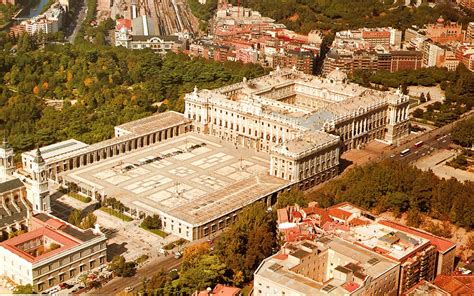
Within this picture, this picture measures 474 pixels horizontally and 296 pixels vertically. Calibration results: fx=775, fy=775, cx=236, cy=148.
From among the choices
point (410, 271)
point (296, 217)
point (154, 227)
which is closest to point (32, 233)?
point (154, 227)

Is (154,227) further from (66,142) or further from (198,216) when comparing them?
(66,142)

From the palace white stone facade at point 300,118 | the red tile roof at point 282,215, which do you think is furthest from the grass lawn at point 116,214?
the palace white stone facade at point 300,118

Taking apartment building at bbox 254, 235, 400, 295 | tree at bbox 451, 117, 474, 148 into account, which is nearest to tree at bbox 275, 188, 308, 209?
apartment building at bbox 254, 235, 400, 295

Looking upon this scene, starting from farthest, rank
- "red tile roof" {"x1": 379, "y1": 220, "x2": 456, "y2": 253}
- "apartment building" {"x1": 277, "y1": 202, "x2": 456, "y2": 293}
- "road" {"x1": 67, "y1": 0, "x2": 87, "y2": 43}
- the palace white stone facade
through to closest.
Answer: "road" {"x1": 67, "y1": 0, "x2": 87, "y2": 43} → the palace white stone facade → "red tile roof" {"x1": 379, "y1": 220, "x2": 456, "y2": 253} → "apartment building" {"x1": 277, "y1": 202, "x2": 456, "y2": 293}

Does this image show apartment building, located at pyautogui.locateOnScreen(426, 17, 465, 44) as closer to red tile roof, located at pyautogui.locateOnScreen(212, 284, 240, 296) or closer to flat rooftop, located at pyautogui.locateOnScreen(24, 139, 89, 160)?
flat rooftop, located at pyautogui.locateOnScreen(24, 139, 89, 160)

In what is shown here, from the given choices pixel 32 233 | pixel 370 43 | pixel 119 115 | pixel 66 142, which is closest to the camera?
pixel 32 233

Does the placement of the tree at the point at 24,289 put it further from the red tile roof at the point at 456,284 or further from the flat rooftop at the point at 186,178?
the red tile roof at the point at 456,284

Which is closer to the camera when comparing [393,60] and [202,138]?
[202,138]
